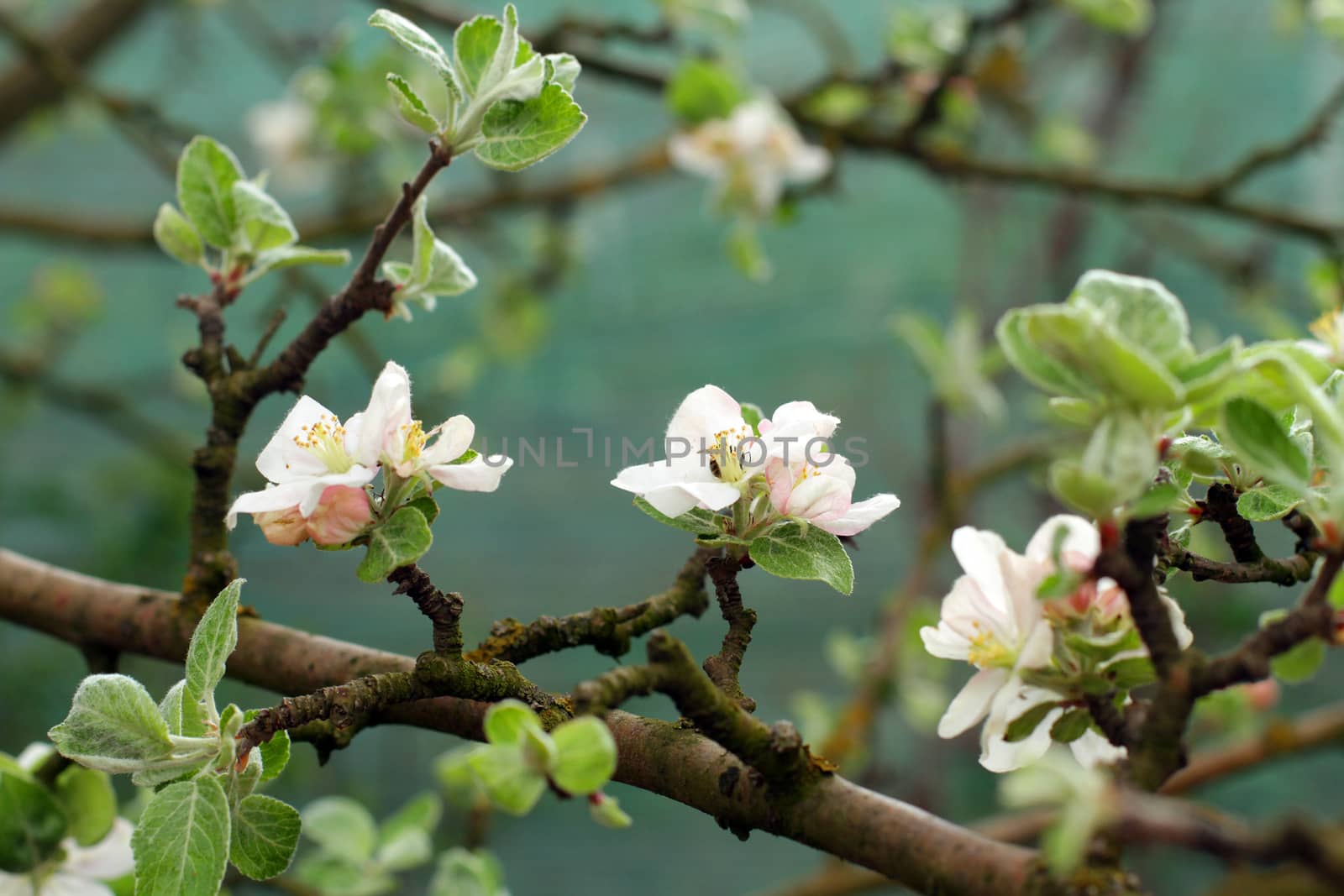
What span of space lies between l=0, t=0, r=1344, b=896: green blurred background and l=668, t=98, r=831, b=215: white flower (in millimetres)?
1913

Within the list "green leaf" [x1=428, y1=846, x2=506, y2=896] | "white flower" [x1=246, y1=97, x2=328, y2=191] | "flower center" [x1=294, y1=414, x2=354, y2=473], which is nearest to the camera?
"flower center" [x1=294, y1=414, x2=354, y2=473]

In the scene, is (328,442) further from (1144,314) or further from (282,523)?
(1144,314)

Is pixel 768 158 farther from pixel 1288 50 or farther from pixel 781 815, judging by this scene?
pixel 1288 50

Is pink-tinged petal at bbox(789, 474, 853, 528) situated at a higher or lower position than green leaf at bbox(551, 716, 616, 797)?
higher

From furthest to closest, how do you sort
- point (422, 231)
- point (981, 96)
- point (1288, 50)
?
1. point (1288, 50)
2. point (981, 96)
3. point (422, 231)

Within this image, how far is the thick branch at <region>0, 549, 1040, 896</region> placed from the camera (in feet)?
0.96

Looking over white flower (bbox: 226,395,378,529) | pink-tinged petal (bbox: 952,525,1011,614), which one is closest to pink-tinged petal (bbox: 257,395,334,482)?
white flower (bbox: 226,395,378,529)

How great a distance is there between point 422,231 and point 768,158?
0.69 m

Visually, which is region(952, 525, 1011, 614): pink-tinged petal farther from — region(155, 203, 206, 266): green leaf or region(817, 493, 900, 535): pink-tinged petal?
region(155, 203, 206, 266): green leaf

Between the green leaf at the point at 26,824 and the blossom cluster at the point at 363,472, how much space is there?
0.70ft

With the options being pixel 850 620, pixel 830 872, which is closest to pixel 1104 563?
pixel 830 872

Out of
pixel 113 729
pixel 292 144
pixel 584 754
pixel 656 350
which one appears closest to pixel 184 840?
pixel 113 729

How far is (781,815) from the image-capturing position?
1.04ft

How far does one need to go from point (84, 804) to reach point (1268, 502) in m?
0.49
